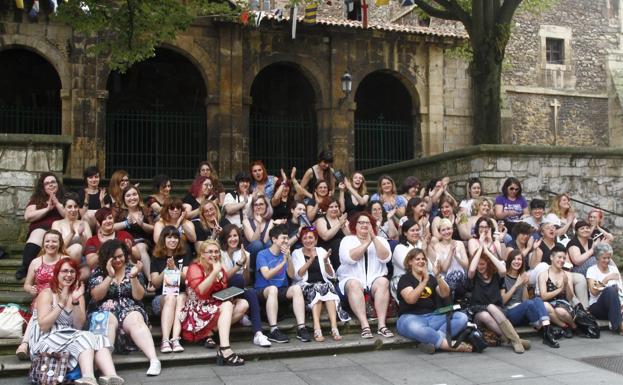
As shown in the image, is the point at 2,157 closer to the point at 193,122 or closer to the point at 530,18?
the point at 193,122

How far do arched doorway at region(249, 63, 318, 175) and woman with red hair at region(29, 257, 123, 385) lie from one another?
40.1 ft

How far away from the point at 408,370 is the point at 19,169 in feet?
20.7

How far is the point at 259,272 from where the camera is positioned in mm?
7023

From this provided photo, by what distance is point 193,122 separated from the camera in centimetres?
1789

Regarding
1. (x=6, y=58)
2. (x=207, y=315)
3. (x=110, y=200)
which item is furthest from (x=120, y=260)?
(x=6, y=58)

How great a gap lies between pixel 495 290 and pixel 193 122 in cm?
1245

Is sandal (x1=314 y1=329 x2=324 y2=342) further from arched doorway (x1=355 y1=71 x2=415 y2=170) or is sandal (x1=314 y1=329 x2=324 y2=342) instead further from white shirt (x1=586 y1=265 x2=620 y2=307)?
arched doorway (x1=355 y1=71 x2=415 y2=170)

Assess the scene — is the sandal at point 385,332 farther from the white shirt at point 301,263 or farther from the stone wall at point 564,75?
the stone wall at point 564,75

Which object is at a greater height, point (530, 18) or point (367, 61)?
point (530, 18)

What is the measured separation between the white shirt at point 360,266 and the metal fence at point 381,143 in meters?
10.9

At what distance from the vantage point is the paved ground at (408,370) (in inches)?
216

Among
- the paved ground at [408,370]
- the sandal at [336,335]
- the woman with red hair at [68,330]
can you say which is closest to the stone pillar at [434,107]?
the paved ground at [408,370]

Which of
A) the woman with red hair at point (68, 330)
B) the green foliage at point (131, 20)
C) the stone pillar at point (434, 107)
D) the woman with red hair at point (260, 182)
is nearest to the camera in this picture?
the woman with red hair at point (68, 330)

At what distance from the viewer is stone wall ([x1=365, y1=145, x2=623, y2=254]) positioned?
10.9 metres
